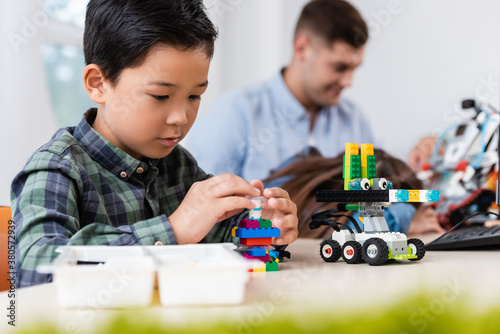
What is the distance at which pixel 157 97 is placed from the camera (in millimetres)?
879

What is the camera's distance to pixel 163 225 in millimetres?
740

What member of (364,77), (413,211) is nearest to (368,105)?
(364,77)

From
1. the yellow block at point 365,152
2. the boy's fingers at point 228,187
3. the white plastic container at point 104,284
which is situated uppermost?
the yellow block at point 365,152

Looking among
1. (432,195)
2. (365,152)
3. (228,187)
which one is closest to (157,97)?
(228,187)

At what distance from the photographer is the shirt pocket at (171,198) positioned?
3.58 feet

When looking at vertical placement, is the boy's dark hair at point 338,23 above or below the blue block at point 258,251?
above

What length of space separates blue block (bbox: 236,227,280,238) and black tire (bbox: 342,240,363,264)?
10cm

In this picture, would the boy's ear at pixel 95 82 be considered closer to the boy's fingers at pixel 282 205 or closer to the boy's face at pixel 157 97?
the boy's face at pixel 157 97

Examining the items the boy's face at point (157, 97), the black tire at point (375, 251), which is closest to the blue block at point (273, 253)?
the black tire at point (375, 251)

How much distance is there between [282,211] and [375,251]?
17cm

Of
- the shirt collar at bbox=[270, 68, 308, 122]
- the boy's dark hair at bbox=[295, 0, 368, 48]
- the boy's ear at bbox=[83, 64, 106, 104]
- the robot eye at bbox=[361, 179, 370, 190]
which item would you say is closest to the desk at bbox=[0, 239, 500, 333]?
the robot eye at bbox=[361, 179, 370, 190]

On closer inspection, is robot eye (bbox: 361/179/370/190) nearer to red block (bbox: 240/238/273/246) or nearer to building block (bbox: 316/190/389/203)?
building block (bbox: 316/190/389/203)

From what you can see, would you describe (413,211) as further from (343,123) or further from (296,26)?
(296,26)

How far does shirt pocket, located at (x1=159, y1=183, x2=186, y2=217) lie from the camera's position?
43.0 inches
